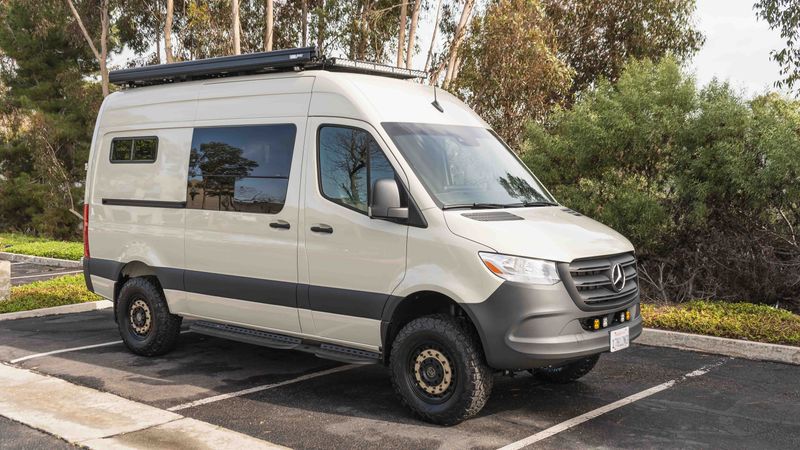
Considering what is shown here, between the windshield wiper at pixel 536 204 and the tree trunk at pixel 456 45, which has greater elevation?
the tree trunk at pixel 456 45

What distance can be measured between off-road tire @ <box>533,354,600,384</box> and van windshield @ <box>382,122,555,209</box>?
146 cm

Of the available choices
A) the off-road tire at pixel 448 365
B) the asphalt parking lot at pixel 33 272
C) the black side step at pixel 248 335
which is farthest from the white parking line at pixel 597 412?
the asphalt parking lot at pixel 33 272

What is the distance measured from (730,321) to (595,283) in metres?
3.69

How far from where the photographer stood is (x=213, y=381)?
717 cm

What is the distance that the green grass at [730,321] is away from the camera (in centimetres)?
824

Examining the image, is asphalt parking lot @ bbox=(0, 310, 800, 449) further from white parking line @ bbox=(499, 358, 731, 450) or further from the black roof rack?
the black roof rack

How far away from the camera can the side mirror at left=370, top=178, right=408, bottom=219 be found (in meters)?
5.78

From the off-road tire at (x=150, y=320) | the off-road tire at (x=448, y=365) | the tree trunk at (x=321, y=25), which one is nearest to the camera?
the off-road tire at (x=448, y=365)

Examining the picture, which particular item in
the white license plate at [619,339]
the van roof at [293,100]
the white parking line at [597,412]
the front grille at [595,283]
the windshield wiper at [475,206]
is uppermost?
the van roof at [293,100]

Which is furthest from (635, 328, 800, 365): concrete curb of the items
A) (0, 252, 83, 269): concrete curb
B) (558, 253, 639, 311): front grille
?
(0, 252, 83, 269): concrete curb

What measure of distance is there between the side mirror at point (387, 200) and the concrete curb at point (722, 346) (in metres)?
4.22

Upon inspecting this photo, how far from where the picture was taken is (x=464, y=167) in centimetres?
644

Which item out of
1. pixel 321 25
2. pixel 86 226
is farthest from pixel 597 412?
pixel 321 25

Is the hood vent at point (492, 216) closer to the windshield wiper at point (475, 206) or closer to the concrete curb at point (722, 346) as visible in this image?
the windshield wiper at point (475, 206)
